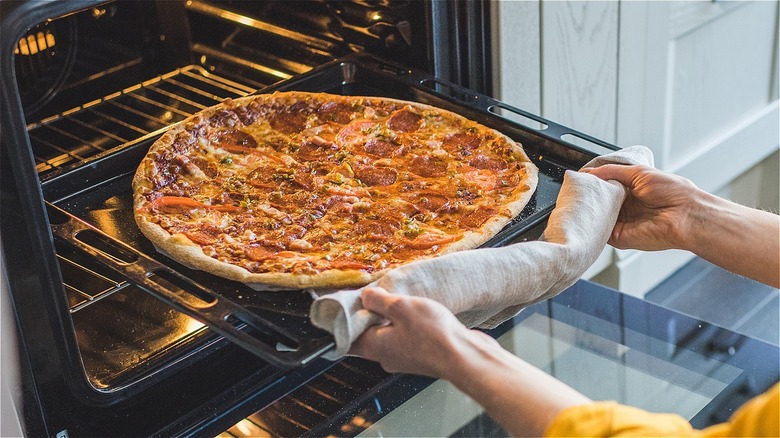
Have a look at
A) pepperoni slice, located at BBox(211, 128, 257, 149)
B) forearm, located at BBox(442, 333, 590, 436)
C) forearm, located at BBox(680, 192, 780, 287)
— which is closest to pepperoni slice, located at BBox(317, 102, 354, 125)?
pepperoni slice, located at BBox(211, 128, 257, 149)

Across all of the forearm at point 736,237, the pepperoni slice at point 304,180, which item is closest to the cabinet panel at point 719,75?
the forearm at point 736,237

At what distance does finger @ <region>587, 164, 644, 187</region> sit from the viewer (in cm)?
120

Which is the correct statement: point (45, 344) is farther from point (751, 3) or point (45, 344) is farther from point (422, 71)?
point (751, 3)

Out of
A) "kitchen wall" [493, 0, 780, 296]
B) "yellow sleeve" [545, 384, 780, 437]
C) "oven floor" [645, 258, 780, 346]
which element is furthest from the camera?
"oven floor" [645, 258, 780, 346]

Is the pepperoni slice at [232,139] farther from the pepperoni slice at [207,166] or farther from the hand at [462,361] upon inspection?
the hand at [462,361]

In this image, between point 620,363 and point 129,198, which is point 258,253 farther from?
point 620,363

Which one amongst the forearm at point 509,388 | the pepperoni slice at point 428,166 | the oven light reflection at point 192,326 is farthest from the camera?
the pepperoni slice at point 428,166

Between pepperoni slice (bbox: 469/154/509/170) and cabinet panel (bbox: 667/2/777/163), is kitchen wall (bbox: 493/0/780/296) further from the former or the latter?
pepperoni slice (bbox: 469/154/509/170)

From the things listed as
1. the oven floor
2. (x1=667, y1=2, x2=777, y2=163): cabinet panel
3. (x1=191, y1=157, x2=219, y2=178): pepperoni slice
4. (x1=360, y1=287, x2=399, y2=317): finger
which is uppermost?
(x1=360, y1=287, x2=399, y2=317): finger

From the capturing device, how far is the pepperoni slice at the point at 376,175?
1.35m

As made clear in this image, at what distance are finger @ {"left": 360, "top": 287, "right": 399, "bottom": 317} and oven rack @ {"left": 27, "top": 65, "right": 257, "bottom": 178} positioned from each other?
2.28ft

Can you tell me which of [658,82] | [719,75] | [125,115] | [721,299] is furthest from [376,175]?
[721,299]

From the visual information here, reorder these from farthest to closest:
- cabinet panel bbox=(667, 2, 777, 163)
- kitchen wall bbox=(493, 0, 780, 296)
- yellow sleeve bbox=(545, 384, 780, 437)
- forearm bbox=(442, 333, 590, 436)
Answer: cabinet panel bbox=(667, 2, 777, 163), kitchen wall bbox=(493, 0, 780, 296), forearm bbox=(442, 333, 590, 436), yellow sleeve bbox=(545, 384, 780, 437)

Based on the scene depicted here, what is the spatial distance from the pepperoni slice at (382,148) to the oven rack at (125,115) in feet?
1.07
